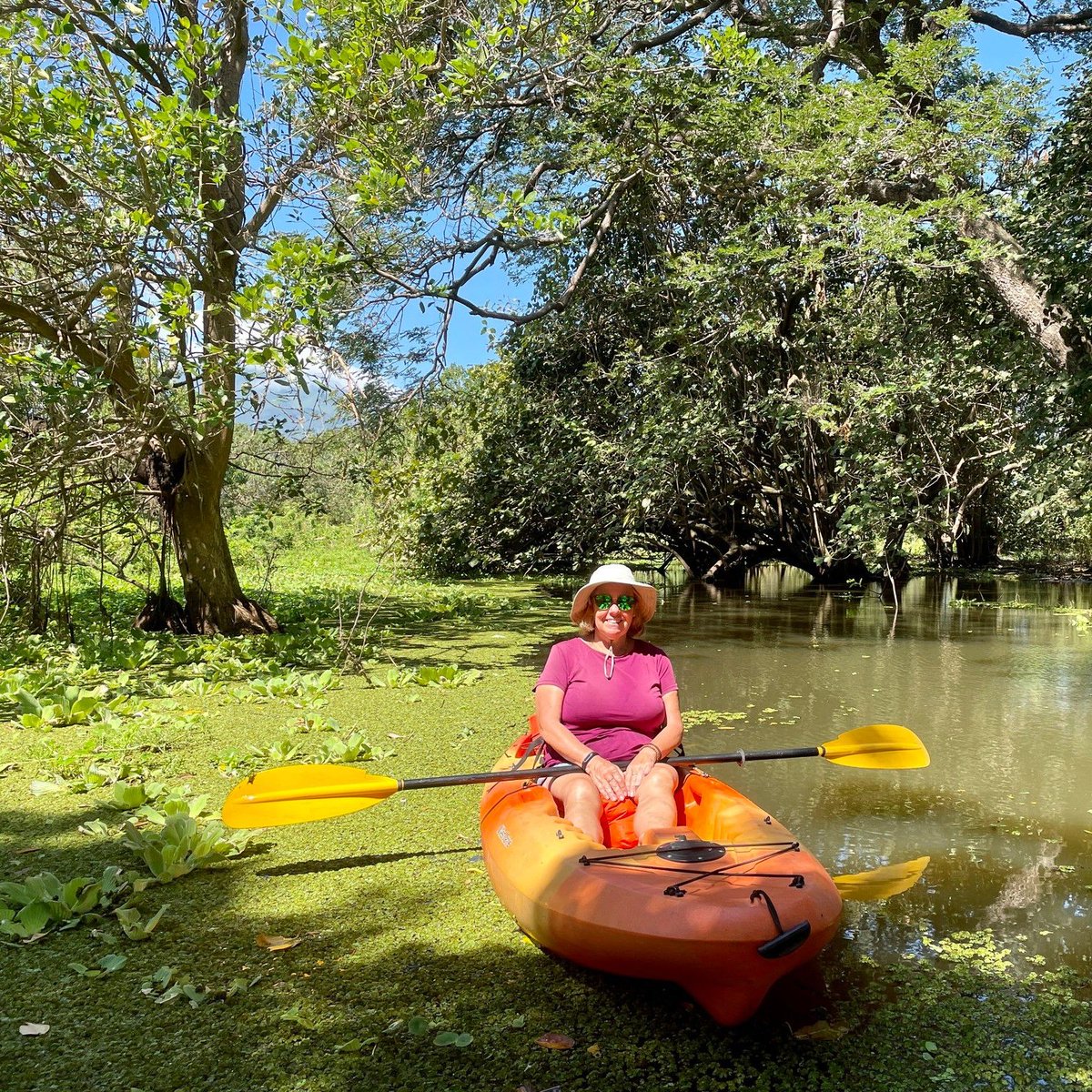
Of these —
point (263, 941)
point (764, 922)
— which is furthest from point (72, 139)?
A: point (764, 922)

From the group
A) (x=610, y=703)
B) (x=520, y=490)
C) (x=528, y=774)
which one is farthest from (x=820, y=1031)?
(x=520, y=490)

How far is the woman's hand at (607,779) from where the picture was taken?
3.37m

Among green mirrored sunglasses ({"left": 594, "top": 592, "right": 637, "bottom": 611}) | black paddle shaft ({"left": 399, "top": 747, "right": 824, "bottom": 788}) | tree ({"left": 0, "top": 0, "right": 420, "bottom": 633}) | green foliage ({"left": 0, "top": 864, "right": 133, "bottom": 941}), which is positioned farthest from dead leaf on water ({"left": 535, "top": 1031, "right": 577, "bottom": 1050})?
tree ({"left": 0, "top": 0, "right": 420, "bottom": 633})

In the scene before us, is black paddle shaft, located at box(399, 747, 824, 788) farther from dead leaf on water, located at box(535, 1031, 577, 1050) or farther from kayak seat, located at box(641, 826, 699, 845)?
dead leaf on water, located at box(535, 1031, 577, 1050)

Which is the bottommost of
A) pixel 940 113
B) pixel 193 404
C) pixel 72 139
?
pixel 193 404

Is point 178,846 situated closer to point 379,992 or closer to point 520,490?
point 379,992

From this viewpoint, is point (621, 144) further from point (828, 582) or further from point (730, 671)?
point (828, 582)

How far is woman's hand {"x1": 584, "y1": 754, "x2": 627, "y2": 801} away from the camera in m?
3.37

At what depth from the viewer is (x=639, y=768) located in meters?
3.47

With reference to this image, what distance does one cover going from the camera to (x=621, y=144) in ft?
34.1

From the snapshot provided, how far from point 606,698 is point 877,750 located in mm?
1401

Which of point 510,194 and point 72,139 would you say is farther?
point 510,194

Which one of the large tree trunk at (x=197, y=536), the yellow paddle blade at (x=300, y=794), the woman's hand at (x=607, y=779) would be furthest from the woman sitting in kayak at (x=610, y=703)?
the large tree trunk at (x=197, y=536)

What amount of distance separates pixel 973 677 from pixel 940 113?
5.67 m
